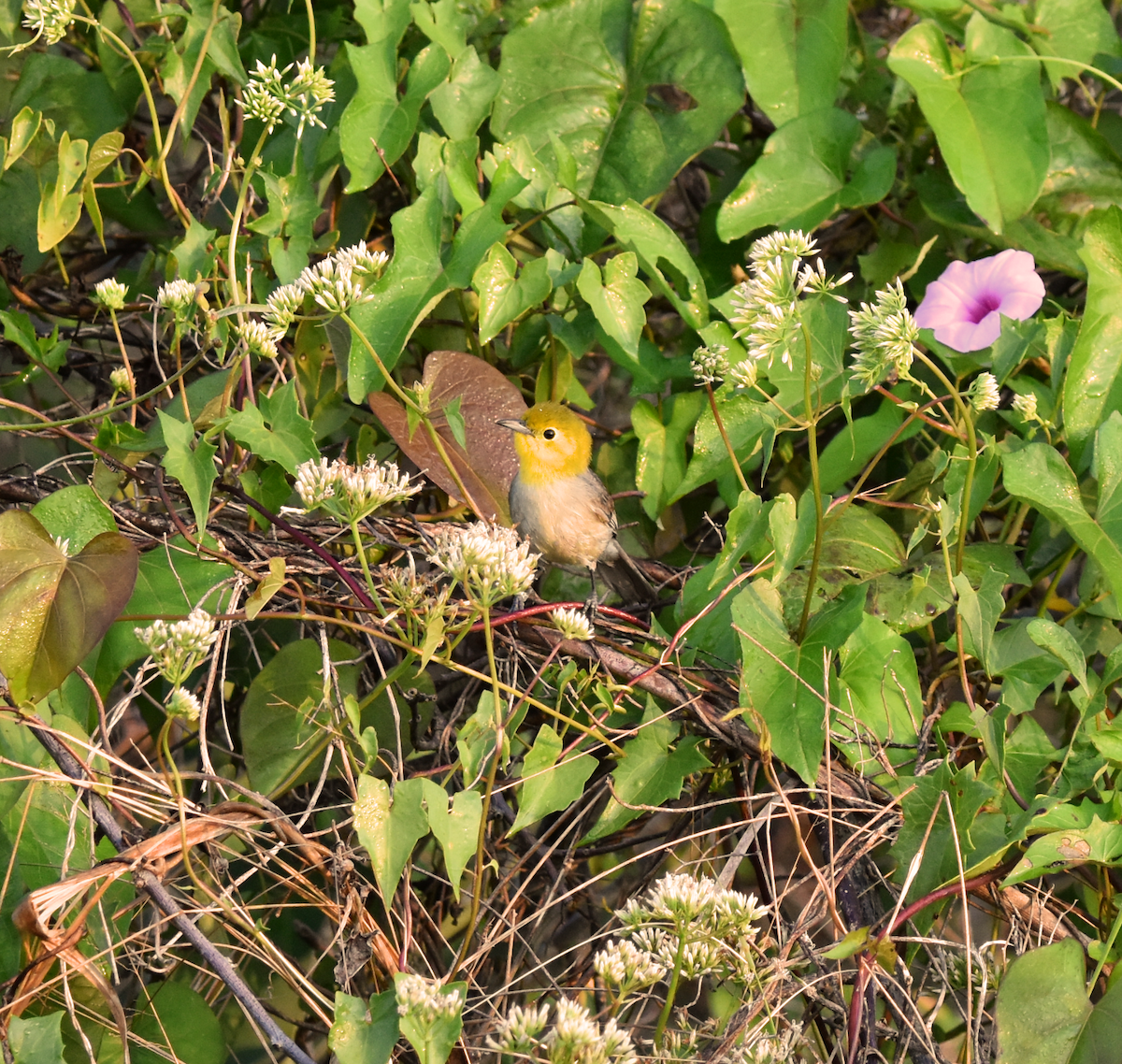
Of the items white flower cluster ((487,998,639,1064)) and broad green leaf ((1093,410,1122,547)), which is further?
broad green leaf ((1093,410,1122,547))

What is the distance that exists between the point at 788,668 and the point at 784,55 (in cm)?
135

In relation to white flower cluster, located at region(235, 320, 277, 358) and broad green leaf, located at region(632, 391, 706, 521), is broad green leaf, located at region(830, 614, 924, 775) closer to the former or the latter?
broad green leaf, located at region(632, 391, 706, 521)

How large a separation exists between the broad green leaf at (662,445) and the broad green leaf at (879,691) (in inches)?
23.3

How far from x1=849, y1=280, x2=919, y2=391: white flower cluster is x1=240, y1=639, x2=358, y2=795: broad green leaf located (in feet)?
3.22

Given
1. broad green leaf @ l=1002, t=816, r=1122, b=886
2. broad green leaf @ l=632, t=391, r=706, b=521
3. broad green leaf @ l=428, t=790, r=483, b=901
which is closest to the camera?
broad green leaf @ l=428, t=790, r=483, b=901

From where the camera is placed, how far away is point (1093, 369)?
1900 millimetres

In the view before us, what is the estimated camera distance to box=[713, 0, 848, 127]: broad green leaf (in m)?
2.23

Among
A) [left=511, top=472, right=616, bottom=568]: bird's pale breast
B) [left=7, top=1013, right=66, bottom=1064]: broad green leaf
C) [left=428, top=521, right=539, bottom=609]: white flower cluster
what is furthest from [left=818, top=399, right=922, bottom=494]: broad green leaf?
[left=7, top=1013, right=66, bottom=1064]: broad green leaf

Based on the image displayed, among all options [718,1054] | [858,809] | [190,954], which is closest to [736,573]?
[858,809]

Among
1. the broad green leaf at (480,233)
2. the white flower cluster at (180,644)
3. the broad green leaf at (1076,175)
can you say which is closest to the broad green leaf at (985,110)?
the broad green leaf at (1076,175)

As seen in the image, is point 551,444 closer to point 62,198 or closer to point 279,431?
point 279,431

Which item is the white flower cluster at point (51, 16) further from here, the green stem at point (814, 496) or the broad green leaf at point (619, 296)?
the green stem at point (814, 496)

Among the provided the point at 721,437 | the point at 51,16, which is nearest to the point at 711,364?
the point at 721,437

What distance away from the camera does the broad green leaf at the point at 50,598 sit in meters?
1.47
